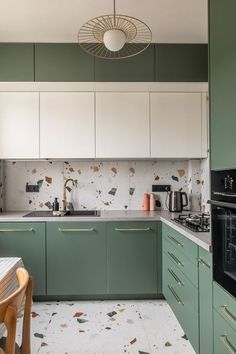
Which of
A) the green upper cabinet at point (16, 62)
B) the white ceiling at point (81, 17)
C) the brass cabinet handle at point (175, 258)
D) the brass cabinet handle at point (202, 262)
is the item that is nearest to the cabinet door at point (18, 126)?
the green upper cabinet at point (16, 62)

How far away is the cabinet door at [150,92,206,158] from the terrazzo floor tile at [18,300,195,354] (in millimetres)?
1479

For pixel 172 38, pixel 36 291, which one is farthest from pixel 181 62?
pixel 36 291

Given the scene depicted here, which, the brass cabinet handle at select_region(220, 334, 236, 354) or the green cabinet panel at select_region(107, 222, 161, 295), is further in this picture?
the green cabinet panel at select_region(107, 222, 161, 295)

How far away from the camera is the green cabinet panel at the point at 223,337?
128 centimetres

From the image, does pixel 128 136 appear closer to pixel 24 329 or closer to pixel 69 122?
pixel 69 122

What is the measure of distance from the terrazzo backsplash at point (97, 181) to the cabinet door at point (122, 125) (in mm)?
376

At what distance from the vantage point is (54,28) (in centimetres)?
247

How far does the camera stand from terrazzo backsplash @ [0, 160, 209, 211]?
10.6 feet

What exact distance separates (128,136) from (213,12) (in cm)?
154

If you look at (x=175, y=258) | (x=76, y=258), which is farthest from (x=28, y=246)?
(x=175, y=258)

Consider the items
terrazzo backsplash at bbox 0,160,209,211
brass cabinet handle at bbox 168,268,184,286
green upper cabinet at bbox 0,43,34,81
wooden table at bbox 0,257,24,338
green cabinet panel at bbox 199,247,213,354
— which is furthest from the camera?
terrazzo backsplash at bbox 0,160,209,211

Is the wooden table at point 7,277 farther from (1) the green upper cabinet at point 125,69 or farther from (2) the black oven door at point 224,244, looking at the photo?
(1) the green upper cabinet at point 125,69

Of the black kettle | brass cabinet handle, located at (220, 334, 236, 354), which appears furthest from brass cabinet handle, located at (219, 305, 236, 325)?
the black kettle

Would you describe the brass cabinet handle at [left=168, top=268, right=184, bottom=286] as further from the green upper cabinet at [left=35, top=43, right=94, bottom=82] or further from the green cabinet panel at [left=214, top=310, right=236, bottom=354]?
the green upper cabinet at [left=35, top=43, right=94, bottom=82]
